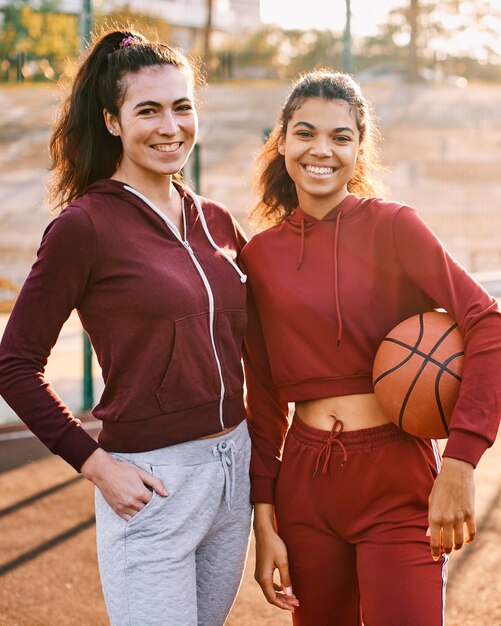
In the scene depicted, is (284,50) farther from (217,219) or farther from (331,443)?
(331,443)

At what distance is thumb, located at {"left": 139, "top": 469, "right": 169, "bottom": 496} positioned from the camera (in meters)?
2.24

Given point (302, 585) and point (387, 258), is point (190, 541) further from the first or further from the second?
point (387, 258)

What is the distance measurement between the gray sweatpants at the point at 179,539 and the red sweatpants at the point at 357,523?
0.17 m

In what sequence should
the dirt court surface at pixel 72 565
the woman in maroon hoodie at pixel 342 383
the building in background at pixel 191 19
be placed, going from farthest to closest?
the building in background at pixel 191 19, the dirt court surface at pixel 72 565, the woman in maroon hoodie at pixel 342 383

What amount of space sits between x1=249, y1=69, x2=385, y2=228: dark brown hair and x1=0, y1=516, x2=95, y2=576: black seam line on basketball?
2.23 meters

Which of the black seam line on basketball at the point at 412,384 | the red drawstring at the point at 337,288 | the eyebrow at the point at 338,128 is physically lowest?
the black seam line on basketball at the point at 412,384

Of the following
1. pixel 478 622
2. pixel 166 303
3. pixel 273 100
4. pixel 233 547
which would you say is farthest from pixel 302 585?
pixel 273 100

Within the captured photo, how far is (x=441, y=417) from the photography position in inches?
91.7

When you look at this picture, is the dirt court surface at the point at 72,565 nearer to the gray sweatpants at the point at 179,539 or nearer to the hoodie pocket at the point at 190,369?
the gray sweatpants at the point at 179,539

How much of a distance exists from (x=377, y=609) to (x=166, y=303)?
3.12 feet

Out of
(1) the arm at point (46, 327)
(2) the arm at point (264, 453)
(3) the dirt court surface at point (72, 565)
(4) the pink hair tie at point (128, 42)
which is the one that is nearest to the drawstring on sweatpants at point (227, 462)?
(2) the arm at point (264, 453)

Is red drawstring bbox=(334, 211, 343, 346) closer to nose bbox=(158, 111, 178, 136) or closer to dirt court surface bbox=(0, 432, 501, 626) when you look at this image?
nose bbox=(158, 111, 178, 136)

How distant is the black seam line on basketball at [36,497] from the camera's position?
4.89 m

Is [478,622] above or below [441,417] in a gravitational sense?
below
